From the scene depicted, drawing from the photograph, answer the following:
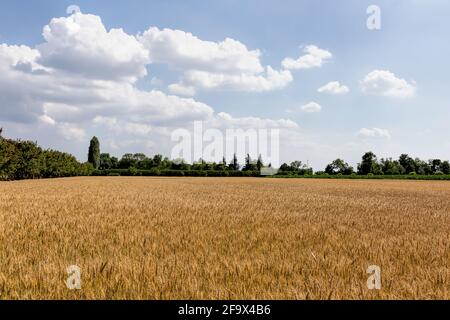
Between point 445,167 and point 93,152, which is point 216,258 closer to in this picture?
point 93,152

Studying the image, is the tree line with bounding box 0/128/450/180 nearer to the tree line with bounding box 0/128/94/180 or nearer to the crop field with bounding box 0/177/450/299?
the tree line with bounding box 0/128/94/180

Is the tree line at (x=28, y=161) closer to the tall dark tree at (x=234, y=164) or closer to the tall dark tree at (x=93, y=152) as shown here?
the tall dark tree at (x=93, y=152)

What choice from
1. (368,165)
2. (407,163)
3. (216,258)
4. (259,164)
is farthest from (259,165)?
(216,258)

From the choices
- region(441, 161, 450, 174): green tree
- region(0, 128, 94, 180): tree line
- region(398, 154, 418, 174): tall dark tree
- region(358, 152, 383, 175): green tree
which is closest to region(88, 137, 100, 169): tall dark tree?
region(0, 128, 94, 180): tree line

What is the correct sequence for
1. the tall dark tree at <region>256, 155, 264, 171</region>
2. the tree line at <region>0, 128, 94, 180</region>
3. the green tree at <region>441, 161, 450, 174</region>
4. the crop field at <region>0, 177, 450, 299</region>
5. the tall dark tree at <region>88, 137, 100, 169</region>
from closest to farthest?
the crop field at <region>0, 177, 450, 299</region> → the tree line at <region>0, 128, 94, 180</region> → the tall dark tree at <region>88, 137, 100, 169</region> → the tall dark tree at <region>256, 155, 264, 171</region> → the green tree at <region>441, 161, 450, 174</region>

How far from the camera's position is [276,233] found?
28.5 feet

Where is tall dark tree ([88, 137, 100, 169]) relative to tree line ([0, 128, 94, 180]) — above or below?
above

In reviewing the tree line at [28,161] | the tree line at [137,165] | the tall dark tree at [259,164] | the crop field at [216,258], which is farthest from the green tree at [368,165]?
the crop field at [216,258]

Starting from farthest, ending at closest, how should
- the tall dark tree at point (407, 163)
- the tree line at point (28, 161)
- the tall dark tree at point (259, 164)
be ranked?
the tall dark tree at point (407, 163)
the tall dark tree at point (259, 164)
the tree line at point (28, 161)

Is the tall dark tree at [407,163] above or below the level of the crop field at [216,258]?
above

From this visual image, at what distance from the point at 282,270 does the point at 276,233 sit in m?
3.34
